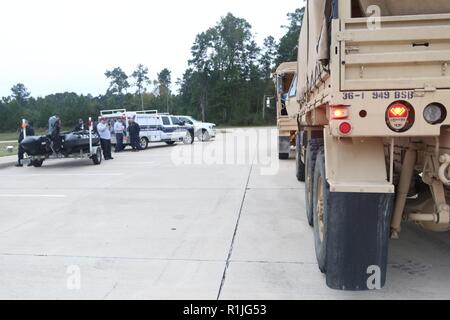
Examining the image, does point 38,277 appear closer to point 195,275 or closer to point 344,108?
point 195,275

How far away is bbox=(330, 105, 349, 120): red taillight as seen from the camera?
313 centimetres

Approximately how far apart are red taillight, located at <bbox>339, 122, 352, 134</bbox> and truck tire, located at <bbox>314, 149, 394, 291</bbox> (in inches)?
20.8

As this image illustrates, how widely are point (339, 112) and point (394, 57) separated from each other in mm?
553

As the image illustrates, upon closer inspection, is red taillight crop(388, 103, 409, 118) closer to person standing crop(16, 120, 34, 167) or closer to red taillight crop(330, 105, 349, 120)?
red taillight crop(330, 105, 349, 120)

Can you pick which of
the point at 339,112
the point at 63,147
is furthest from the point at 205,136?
the point at 339,112

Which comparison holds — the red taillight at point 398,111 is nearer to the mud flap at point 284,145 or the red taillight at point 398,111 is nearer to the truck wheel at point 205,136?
the mud flap at point 284,145

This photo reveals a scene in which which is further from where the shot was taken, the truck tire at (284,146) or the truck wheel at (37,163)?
the truck tire at (284,146)

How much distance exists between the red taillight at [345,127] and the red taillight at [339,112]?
0.05 m

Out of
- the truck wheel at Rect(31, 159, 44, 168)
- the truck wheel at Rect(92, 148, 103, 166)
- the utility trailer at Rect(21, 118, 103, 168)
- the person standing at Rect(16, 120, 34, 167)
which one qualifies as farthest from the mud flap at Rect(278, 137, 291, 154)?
the person standing at Rect(16, 120, 34, 167)

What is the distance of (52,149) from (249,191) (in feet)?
24.6

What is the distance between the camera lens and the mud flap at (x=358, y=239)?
11.0 ft

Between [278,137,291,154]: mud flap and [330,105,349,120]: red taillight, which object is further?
[278,137,291,154]: mud flap

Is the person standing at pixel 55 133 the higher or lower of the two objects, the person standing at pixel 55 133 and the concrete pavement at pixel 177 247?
the higher

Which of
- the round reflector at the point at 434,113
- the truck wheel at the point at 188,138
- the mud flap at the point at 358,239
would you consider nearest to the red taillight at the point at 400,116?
the round reflector at the point at 434,113
